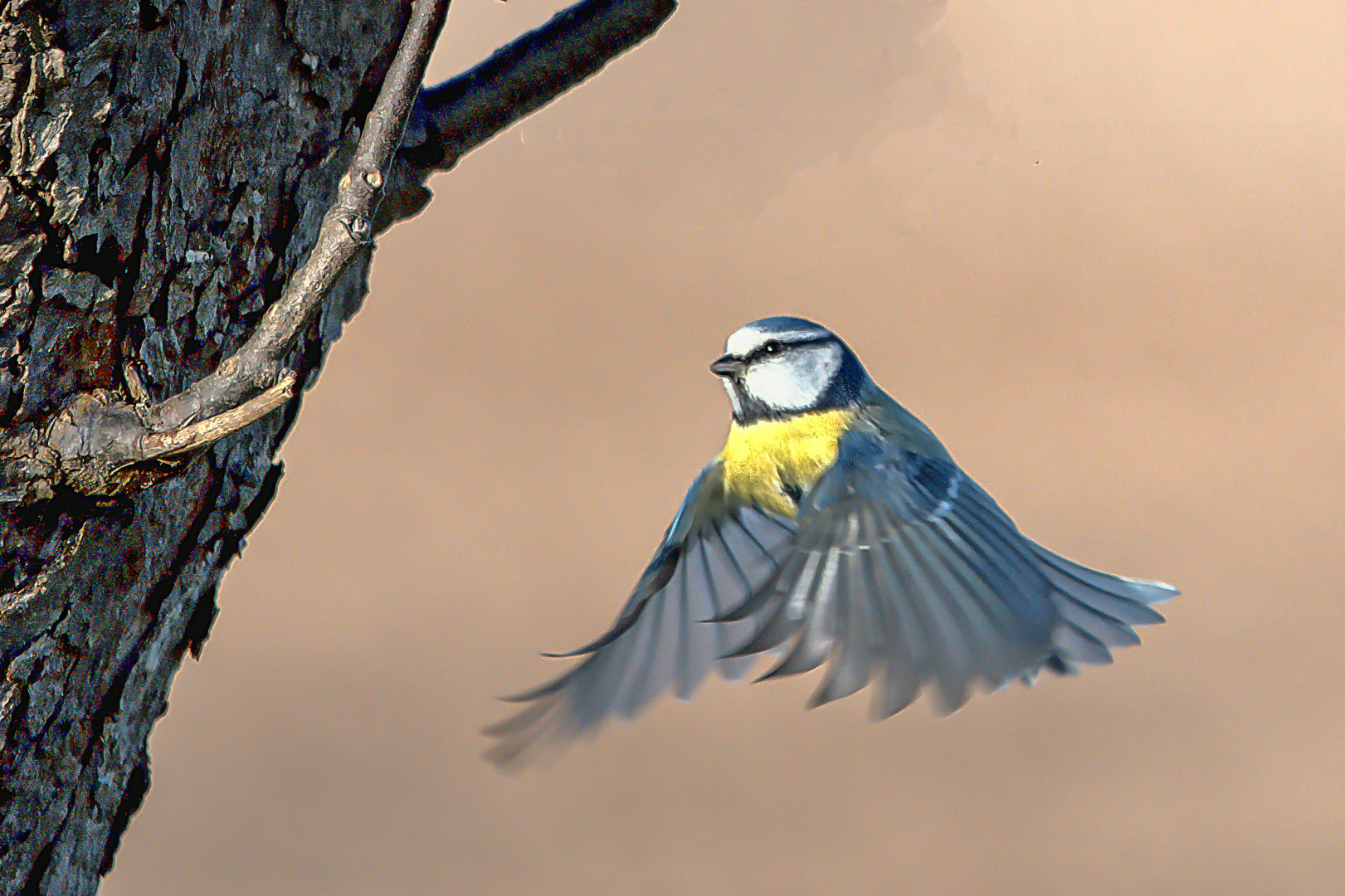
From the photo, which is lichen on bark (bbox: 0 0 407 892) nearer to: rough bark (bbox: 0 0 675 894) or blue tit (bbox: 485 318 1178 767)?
rough bark (bbox: 0 0 675 894)

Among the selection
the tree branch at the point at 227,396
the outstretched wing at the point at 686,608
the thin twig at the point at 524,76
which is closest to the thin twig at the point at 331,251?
the tree branch at the point at 227,396

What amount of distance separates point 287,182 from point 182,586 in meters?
0.27

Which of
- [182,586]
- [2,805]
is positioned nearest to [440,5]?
[182,586]

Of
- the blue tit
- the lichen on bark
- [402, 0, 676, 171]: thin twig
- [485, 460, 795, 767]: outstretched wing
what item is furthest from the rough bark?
[485, 460, 795, 767]: outstretched wing

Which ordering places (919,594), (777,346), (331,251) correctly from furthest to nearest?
(777,346) < (919,594) < (331,251)

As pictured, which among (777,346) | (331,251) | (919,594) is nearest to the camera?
(331,251)

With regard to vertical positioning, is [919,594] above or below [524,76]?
below

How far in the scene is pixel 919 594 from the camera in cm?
94

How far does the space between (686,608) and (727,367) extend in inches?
10.4

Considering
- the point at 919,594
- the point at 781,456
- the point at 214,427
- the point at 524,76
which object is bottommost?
the point at 214,427

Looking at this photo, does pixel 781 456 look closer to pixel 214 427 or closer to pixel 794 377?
pixel 794 377

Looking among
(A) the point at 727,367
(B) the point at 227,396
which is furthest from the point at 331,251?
(A) the point at 727,367

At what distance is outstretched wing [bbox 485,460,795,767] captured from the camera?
1124mm

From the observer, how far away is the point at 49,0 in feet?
1.92
